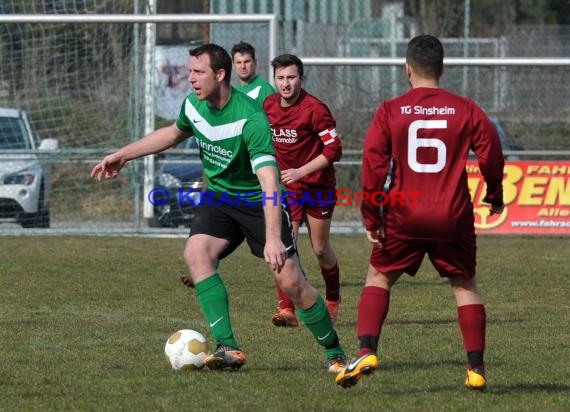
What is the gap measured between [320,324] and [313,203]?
2.65 meters

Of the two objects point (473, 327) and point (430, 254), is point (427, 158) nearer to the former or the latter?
point (430, 254)

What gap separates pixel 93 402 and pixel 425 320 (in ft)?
11.7

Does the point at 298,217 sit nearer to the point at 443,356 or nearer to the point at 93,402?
the point at 443,356

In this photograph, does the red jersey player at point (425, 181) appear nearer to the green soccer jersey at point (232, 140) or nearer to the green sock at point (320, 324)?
the green sock at point (320, 324)

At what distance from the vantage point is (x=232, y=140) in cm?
619

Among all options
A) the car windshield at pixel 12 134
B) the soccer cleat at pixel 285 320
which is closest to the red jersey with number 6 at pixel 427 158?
the soccer cleat at pixel 285 320

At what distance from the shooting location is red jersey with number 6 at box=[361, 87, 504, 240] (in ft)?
18.0

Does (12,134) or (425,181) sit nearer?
(425,181)

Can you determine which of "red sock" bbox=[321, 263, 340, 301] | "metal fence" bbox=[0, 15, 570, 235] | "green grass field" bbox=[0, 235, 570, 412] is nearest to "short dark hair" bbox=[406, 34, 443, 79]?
"green grass field" bbox=[0, 235, 570, 412]

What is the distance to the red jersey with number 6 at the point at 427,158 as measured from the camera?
549cm

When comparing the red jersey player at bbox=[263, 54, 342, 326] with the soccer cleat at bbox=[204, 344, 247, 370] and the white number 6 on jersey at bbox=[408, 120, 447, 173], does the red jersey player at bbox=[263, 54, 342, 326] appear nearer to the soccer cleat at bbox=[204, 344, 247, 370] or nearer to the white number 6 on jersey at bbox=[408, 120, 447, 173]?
the soccer cleat at bbox=[204, 344, 247, 370]

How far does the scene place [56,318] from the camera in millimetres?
8484

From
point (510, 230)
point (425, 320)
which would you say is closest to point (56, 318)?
point (425, 320)

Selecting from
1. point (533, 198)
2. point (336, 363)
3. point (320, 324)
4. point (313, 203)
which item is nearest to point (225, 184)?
point (320, 324)
